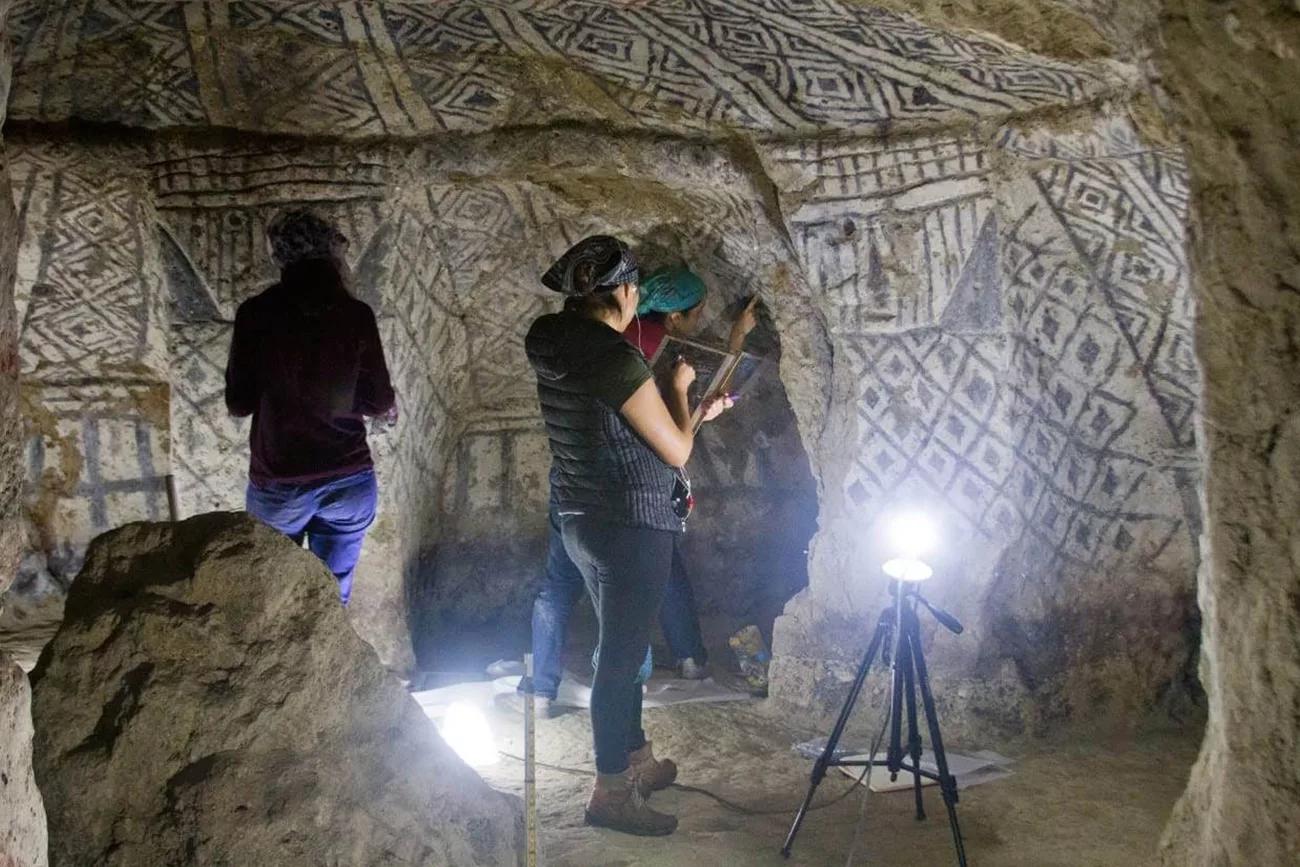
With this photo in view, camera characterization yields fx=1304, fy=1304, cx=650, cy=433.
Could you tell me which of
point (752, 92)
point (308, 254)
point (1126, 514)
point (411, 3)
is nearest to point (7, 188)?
point (308, 254)

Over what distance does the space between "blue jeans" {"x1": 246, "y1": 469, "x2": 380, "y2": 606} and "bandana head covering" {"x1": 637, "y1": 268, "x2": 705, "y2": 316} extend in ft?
4.19

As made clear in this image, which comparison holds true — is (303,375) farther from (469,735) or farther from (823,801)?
(823,801)

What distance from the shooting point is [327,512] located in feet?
12.8

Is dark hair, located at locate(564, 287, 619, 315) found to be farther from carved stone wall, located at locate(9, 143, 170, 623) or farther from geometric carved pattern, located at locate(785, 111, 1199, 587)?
carved stone wall, located at locate(9, 143, 170, 623)

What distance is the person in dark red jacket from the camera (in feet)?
12.2

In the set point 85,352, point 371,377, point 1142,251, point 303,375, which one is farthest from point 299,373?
point 1142,251

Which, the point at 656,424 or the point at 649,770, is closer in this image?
the point at 656,424

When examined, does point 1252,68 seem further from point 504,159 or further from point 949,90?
point 504,159

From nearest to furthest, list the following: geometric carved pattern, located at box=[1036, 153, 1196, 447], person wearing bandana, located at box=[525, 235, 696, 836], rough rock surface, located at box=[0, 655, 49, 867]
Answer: rough rock surface, located at box=[0, 655, 49, 867]
person wearing bandana, located at box=[525, 235, 696, 836]
geometric carved pattern, located at box=[1036, 153, 1196, 447]

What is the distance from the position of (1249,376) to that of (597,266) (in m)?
1.75

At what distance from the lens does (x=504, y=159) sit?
4.70 metres

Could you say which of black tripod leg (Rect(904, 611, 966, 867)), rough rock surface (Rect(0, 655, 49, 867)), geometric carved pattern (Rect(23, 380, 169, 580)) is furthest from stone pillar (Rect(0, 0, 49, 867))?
geometric carved pattern (Rect(23, 380, 169, 580))

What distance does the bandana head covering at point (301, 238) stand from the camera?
3691 mm

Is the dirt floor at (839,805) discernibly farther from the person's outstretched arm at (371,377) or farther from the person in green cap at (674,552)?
the person's outstretched arm at (371,377)
